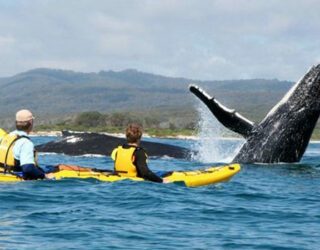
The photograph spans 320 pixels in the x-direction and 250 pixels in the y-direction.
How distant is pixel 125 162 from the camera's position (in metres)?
12.9

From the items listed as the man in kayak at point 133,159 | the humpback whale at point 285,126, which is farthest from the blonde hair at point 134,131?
the humpback whale at point 285,126

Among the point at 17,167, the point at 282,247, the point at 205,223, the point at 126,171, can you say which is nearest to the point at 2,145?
the point at 17,167

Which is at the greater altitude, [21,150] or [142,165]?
[21,150]

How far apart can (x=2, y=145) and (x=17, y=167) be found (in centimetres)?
42

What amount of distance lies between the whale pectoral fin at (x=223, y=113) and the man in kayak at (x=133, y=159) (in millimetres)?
4755

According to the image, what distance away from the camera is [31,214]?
9984mm

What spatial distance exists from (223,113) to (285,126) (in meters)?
1.45

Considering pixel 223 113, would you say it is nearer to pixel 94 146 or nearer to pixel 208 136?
pixel 208 136

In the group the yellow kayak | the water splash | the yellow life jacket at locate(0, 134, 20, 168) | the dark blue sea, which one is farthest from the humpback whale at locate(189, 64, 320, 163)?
the yellow life jacket at locate(0, 134, 20, 168)

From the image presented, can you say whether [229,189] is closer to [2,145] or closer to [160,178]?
[160,178]

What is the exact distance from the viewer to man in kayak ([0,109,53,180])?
11812 mm

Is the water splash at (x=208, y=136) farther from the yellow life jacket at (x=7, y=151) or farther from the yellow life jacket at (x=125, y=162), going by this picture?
the yellow life jacket at (x=7, y=151)

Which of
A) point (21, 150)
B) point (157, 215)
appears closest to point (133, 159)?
point (21, 150)

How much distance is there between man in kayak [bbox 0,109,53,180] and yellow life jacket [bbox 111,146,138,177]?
1242mm
